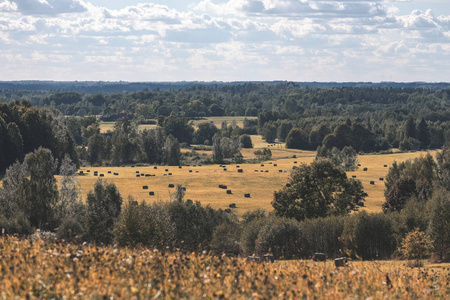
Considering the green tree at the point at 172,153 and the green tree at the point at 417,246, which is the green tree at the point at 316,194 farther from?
the green tree at the point at 172,153

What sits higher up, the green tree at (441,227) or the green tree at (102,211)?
the green tree at (441,227)

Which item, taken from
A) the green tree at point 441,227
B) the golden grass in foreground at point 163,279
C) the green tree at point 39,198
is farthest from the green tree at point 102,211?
the golden grass in foreground at point 163,279

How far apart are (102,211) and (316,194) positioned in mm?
23191

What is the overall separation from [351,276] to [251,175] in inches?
3733

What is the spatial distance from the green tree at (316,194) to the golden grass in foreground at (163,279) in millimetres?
45752

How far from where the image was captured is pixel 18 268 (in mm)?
15312

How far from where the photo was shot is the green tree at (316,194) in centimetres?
6512

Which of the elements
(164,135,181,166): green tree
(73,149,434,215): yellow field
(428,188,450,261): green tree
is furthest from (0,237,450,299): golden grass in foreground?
(164,135,181,166): green tree

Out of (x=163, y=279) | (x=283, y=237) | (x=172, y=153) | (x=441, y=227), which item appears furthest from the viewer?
(x=172, y=153)

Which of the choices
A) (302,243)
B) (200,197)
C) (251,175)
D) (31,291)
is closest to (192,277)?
(31,291)

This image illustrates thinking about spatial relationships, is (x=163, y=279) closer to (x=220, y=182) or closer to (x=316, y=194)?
(x=316, y=194)

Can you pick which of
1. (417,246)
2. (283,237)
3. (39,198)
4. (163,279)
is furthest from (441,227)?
(39,198)

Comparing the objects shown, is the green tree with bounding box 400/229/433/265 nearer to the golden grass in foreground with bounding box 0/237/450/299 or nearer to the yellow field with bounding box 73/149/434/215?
the golden grass in foreground with bounding box 0/237/450/299

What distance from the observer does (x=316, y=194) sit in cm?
6619
